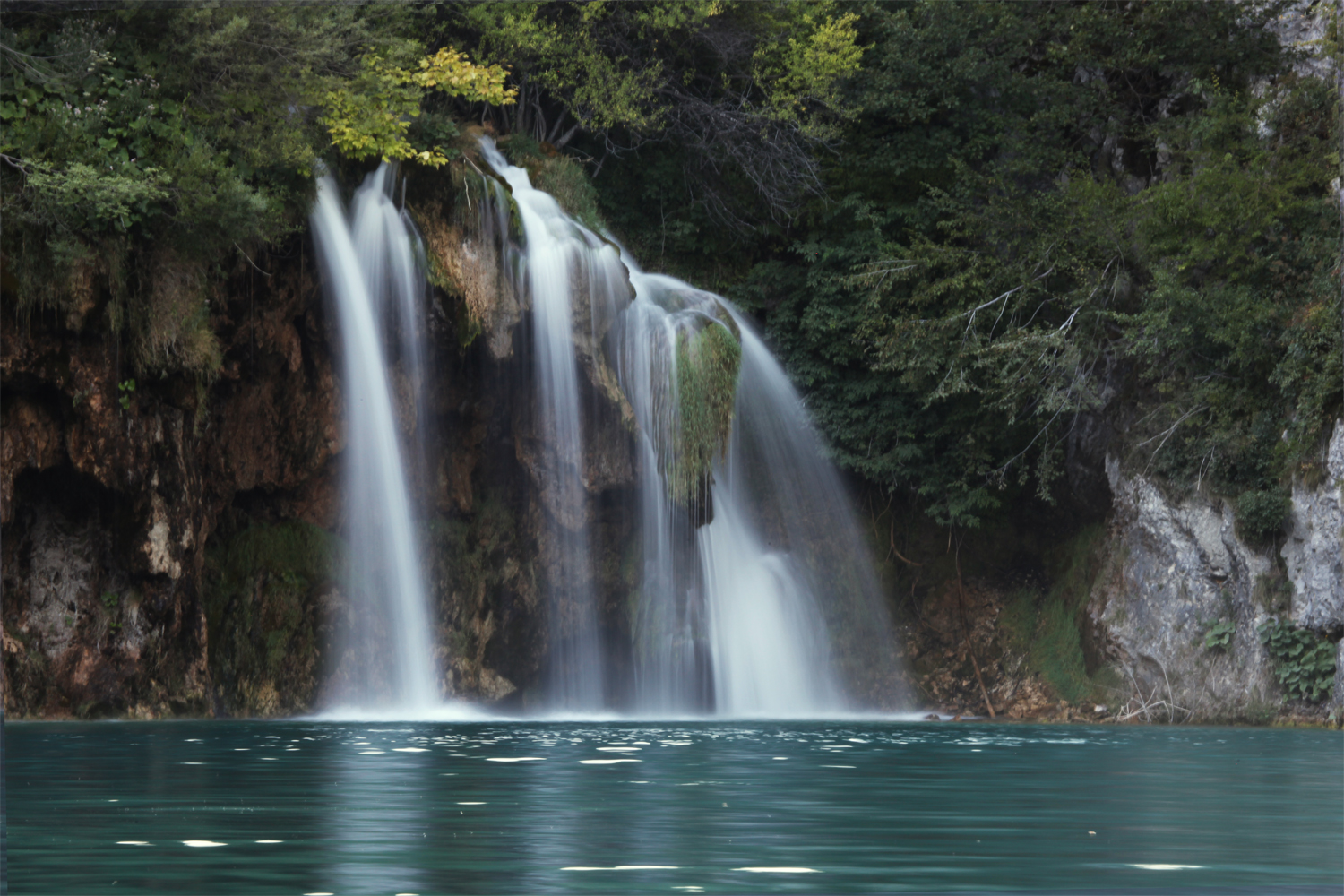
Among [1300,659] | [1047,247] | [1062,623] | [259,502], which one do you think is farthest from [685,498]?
[1300,659]

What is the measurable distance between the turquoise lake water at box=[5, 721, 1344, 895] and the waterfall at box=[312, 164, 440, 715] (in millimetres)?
7284

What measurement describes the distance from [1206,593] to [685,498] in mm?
8775

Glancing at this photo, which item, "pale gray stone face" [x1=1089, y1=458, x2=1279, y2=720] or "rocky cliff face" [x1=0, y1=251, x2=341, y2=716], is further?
"pale gray stone face" [x1=1089, y1=458, x2=1279, y2=720]

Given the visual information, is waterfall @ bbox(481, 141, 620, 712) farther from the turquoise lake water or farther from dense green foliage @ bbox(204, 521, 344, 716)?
the turquoise lake water

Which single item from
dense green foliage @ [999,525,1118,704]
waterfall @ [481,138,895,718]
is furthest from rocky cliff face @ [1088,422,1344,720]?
waterfall @ [481,138,895,718]

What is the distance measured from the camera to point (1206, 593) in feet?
78.6

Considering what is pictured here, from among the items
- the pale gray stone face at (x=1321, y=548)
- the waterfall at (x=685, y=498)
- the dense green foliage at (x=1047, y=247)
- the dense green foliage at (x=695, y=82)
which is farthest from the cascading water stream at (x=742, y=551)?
the pale gray stone face at (x=1321, y=548)

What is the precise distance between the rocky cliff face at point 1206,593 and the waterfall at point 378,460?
1189 cm

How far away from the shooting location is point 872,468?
1038 inches

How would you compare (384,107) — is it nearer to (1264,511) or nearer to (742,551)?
(742,551)

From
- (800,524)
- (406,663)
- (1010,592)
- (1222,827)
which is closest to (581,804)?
(1222,827)

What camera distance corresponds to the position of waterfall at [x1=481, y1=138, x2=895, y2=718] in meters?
22.2

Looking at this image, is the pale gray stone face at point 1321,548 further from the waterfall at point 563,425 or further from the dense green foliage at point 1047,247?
the waterfall at point 563,425

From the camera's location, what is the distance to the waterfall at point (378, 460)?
68.9ft
